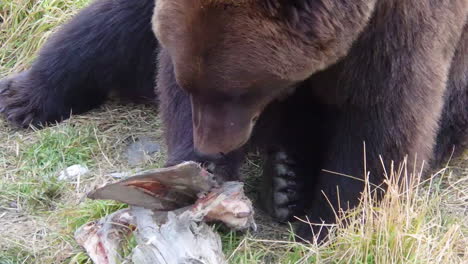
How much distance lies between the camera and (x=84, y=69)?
5.64 meters

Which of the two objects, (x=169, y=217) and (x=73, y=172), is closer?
(x=169, y=217)

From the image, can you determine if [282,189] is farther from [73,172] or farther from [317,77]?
[73,172]

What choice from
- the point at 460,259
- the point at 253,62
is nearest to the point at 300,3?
the point at 253,62

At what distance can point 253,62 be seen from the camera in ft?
11.4

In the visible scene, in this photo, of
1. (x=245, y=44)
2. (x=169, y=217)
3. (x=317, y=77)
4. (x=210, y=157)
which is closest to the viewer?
(x=245, y=44)

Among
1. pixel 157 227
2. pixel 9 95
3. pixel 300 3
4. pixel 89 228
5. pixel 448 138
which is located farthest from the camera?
pixel 9 95

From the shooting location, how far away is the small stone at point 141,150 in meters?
5.26

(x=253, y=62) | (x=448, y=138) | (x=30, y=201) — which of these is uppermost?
(x=253, y=62)

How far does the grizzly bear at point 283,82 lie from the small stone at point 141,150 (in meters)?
0.37

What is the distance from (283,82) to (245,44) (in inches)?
11.4

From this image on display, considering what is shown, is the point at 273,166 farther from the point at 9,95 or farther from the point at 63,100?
the point at 9,95

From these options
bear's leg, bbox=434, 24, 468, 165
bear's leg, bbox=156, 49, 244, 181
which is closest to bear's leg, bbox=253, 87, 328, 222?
bear's leg, bbox=156, 49, 244, 181

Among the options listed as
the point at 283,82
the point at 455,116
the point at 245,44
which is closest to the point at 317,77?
the point at 283,82

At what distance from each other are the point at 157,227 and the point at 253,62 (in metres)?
0.94
